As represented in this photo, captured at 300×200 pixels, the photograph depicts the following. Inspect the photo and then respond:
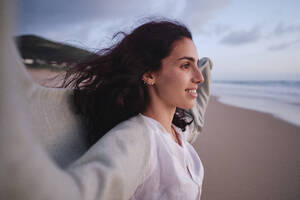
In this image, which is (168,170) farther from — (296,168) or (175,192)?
(296,168)

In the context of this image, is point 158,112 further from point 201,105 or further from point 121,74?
point 201,105

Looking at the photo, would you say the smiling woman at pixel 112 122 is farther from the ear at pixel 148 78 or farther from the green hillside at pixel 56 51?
Result: the green hillside at pixel 56 51

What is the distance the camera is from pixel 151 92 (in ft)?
4.19

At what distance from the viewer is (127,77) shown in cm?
117

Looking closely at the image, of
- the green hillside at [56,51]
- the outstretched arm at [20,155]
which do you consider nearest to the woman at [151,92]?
the green hillside at [56,51]

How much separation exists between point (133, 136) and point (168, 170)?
0.96 feet

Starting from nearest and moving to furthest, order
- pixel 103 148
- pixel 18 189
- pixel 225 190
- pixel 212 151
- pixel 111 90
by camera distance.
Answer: pixel 18 189
pixel 103 148
pixel 111 90
pixel 225 190
pixel 212 151

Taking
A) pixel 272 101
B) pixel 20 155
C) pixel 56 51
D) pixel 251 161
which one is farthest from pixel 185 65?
pixel 272 101

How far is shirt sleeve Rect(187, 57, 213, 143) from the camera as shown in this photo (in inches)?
75.7

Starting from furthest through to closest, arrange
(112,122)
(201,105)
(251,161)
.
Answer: (251,161) → (201,105) → (112,122)

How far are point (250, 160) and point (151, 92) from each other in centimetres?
240

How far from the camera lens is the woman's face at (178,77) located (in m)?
1.24

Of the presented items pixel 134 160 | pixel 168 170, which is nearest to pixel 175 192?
pixel 168 170

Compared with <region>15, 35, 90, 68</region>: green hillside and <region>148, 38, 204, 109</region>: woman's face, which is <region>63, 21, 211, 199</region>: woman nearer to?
<region>148, 38, 204, 109</region>: woman's face
